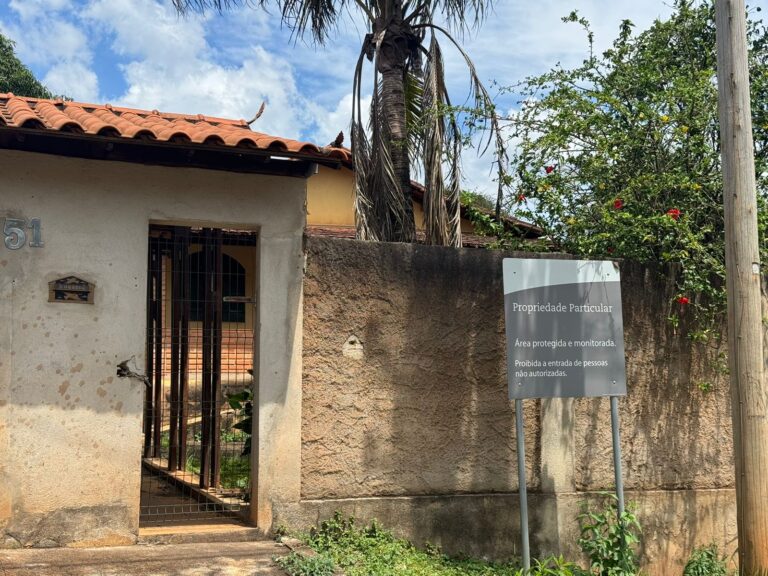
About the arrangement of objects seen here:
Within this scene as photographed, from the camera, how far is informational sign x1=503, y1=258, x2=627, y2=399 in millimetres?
6230

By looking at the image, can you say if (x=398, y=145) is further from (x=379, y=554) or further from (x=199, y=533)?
(x=199, y=533)

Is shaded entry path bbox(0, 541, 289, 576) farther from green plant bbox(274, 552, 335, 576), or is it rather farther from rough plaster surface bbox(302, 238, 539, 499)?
rough plaster surface bbox(302, 238, 539, 499)

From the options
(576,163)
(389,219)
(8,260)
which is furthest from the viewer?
(389,219)

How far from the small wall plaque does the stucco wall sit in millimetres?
44

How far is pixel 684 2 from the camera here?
27.9ft

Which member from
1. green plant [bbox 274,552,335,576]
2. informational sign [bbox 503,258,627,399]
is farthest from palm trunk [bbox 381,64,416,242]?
green plant [bbox 274,552,335,576]

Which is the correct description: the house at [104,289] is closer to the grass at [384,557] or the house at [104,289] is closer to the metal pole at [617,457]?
the grass at [384,557]

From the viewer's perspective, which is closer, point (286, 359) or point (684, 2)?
point (286, 359)

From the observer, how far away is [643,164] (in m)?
7.83

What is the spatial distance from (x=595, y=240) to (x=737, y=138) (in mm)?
1567

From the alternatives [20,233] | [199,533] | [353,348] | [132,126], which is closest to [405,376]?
[353,348]

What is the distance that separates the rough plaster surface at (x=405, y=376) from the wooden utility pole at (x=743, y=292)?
1654 millimetres

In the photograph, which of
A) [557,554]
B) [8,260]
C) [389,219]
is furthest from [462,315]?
[8,260]

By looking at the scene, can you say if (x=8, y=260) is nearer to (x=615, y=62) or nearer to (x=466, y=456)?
(x=466, y=456)
